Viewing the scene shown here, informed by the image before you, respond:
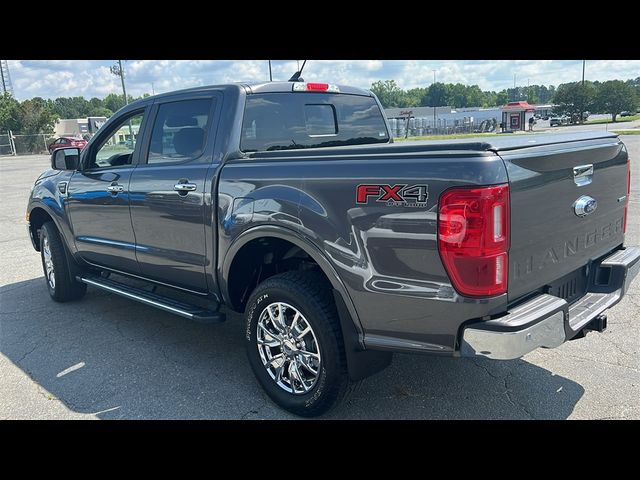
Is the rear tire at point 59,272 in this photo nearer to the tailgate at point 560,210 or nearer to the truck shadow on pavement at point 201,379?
the truck shadow on pavement at point 201,379

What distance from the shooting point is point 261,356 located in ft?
11.4

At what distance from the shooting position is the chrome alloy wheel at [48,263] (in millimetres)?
5691

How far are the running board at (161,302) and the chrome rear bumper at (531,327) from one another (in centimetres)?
189

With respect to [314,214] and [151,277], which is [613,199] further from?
[151,277]

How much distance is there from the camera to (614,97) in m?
63.4

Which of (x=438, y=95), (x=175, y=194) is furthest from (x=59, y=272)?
(x=438, y=95)

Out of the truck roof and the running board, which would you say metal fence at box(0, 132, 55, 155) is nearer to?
the running board

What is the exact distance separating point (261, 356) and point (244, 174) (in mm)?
1181

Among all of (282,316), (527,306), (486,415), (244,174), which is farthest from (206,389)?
(527,306)

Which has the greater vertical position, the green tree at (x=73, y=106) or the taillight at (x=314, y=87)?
the green tree at (x=73, y=106)

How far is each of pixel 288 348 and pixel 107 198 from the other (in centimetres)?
232

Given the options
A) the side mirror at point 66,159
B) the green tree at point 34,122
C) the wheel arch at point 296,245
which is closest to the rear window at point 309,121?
the wheel arch at point 296,245

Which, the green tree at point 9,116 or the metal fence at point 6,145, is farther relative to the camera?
the green tree at point 9,116
